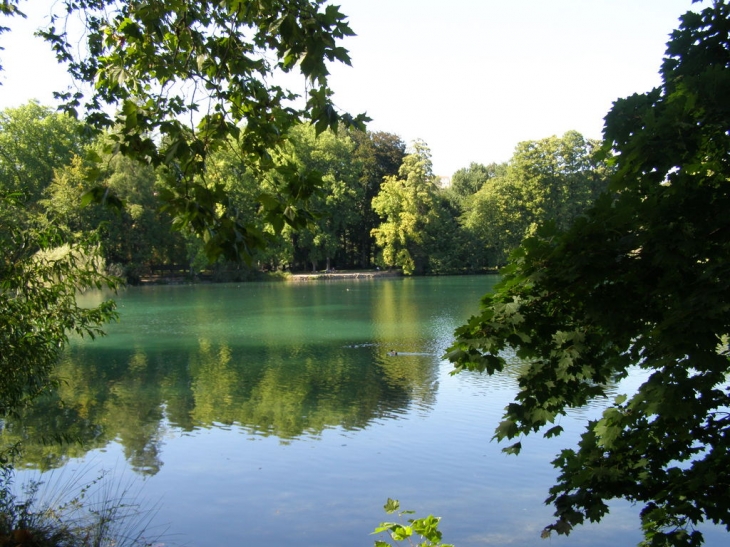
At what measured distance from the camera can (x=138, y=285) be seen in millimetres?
44844

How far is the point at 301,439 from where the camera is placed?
9375 millimetres

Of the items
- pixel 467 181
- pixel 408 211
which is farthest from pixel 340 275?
pixel 467 181

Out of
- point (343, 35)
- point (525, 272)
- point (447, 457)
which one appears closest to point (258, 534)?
point (447, 457)

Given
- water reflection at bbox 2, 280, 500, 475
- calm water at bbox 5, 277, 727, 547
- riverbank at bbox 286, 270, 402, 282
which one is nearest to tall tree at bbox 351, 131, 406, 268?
riverbank at bbox 286, 270, 402, 282

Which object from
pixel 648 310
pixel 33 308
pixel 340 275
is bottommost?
pixel 340 275

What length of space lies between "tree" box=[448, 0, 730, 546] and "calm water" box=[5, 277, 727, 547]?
3.20m

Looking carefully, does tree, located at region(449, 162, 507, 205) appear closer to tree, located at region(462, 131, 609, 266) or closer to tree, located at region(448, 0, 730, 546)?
tree, located at region(462, 131, 609, 266)

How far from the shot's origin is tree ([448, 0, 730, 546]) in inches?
105

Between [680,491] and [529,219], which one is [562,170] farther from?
[680,491]

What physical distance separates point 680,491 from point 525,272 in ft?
4.01

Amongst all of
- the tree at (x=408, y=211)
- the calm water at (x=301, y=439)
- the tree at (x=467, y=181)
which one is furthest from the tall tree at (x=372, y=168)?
the calm water at (x=301, y=439)

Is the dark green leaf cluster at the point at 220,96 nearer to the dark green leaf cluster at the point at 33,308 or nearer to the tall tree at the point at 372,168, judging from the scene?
the dark green leaf cluster at the point at 33,308

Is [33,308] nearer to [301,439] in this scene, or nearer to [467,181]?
[301,439]

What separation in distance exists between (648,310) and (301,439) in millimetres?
7155
